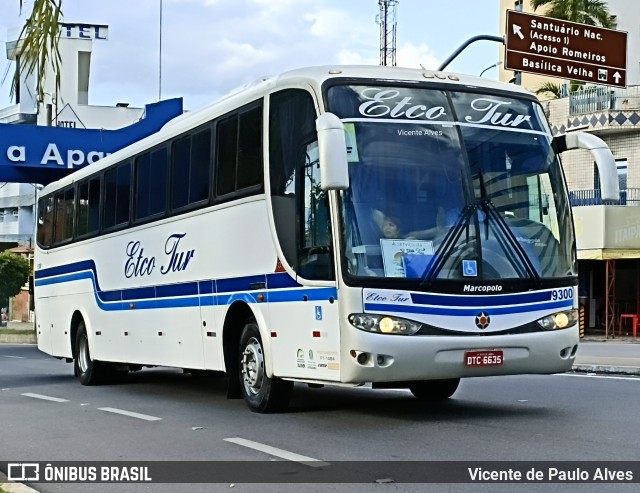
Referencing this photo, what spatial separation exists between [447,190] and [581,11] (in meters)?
37.0

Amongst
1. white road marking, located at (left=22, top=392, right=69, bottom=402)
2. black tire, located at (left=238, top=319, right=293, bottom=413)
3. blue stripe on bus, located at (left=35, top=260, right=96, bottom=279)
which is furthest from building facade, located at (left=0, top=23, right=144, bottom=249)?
black tire, located at (left=238, top=319, right=293, bottom=413)

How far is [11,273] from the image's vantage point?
2446 inches

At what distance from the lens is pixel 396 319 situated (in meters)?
10.4

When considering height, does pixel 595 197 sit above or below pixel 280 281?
above

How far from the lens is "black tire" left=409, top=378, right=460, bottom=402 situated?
44.3 feet

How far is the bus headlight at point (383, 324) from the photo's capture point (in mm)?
10406

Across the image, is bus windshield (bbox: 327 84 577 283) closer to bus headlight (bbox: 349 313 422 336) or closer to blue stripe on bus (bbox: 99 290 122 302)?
bus headlight (bbox: 349 313 422 336)

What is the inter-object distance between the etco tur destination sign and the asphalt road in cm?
1188

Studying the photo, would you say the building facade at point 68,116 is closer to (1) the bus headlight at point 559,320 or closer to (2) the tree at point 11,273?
(2) the tree at point 11,273

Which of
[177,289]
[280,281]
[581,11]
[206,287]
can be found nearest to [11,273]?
[581,11]

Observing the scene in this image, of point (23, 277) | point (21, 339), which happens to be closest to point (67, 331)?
point (21, 339)

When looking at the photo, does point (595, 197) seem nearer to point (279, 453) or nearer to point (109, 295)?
point (109, 295)

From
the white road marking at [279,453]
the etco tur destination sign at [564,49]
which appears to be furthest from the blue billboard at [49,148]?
the white road marking at [279,453]

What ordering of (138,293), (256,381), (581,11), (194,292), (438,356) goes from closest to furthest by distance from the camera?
(438,356) < (256,381) < (194,292) < (138,293) < (581,11)
